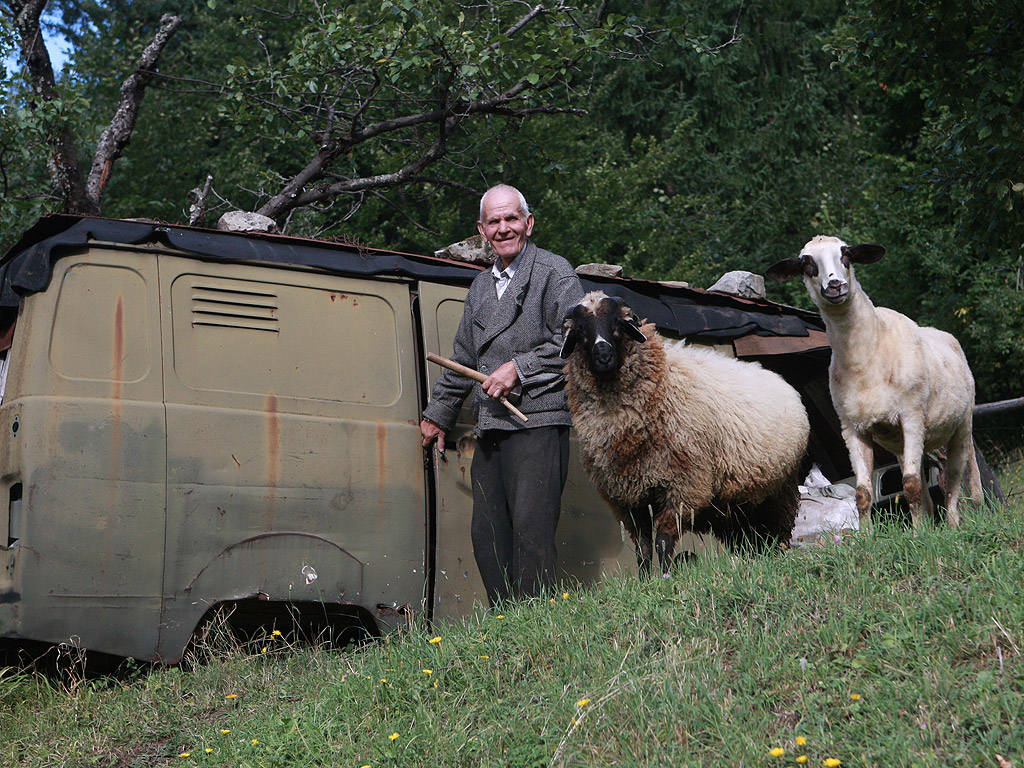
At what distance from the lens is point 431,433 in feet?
18.2

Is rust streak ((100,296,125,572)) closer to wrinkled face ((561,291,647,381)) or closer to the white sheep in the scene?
wrinkled face ((561,291,647,381))

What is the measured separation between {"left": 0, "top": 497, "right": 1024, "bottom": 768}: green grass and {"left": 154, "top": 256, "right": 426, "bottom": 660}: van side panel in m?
0.45

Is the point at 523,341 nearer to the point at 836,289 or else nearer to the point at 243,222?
the point at 836,289

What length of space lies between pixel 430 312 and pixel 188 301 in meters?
1.41

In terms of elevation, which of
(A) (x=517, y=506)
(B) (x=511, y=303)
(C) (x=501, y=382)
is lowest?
(A) (x=517, y=506)

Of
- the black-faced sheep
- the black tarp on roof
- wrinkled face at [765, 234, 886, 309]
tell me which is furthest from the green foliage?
the black-faced sheep

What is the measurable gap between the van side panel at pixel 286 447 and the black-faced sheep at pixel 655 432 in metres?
1.01

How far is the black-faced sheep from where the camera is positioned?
5488mm

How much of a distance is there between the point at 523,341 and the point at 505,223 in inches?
25.3

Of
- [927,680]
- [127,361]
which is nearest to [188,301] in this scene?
[127,361]

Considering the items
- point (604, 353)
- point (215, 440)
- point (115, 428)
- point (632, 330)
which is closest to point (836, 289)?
point (632, 330)

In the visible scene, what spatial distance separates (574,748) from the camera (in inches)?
129

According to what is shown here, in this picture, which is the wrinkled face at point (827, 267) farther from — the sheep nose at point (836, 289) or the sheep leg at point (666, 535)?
the sheep leg at point (666, 535)

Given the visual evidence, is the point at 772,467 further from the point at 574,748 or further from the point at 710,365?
the point at 574,748
